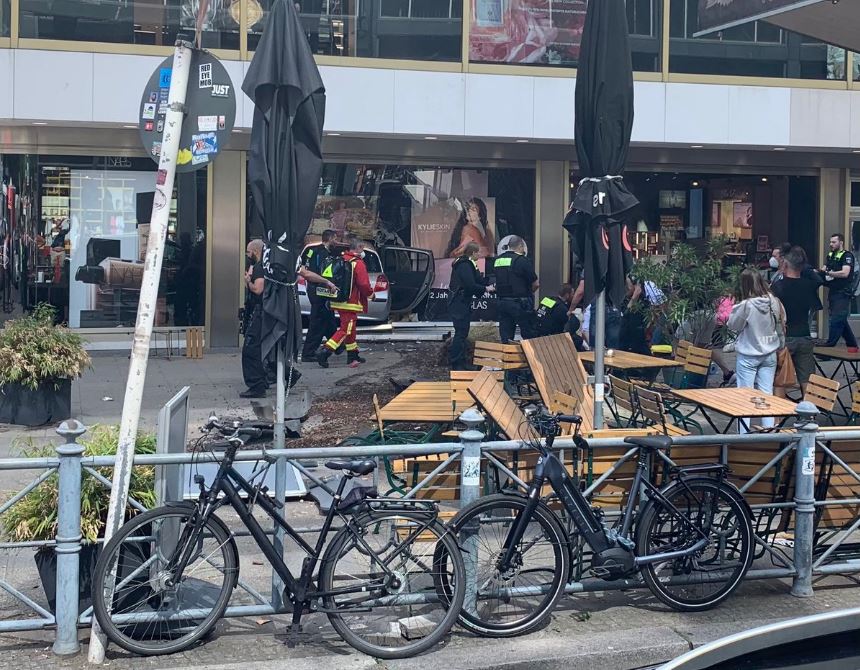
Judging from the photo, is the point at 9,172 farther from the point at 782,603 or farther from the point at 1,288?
the point at 782,603

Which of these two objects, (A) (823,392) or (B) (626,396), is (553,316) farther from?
(A) (823,392)

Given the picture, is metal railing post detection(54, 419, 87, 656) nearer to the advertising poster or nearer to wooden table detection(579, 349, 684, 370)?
wooden table detection(579, 349, 684, 370)

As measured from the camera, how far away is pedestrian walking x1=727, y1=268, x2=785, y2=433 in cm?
1018

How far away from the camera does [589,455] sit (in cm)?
634

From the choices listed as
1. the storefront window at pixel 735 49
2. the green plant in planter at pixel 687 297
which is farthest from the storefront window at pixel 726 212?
the green plant in planter at pixel 687 297

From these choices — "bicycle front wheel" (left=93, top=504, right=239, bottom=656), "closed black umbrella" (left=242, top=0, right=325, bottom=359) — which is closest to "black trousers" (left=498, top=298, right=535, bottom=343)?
"closed black umbrella" (left=242, top=0, right=325, bottom=359)

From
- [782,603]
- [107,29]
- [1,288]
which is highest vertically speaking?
[107,29]

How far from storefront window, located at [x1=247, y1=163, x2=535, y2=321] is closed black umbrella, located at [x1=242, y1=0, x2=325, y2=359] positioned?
10760 millimetres

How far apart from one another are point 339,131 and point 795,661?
14.1 metres

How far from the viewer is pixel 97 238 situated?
16.9m

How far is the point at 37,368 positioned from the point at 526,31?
9905 millimetres

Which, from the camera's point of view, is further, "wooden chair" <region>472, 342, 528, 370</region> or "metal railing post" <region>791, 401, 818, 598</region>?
"wooden chair" <region>472, 342, 528, 370</region>

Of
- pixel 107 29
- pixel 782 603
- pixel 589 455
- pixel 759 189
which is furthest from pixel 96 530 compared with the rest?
pixel 759 189

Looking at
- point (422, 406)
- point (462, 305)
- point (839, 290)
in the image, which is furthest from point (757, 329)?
point (839, 290)
